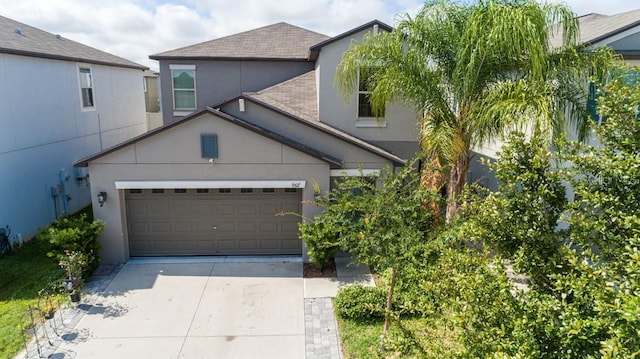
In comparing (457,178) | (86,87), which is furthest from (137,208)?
(457,178)

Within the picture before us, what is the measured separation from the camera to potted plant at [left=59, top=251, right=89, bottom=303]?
9.61m

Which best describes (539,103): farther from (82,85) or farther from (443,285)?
(82,85)

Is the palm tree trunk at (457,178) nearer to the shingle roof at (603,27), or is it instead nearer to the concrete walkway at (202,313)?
the concrete walkway at (202,313)

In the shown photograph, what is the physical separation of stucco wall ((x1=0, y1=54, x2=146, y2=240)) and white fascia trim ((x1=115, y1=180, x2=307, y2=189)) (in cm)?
453

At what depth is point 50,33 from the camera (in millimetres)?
18844

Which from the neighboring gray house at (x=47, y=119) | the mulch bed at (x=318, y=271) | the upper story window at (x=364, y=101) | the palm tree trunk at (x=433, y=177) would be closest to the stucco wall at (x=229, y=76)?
the neighboring gray house at (x=47, y=119)

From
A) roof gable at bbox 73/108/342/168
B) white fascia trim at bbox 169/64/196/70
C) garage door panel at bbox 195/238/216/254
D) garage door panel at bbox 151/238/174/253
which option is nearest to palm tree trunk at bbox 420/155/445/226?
roof gable at bbox 73/108/342/168

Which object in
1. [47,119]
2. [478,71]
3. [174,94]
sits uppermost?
[478,71]

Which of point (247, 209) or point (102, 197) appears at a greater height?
point (102, 197)

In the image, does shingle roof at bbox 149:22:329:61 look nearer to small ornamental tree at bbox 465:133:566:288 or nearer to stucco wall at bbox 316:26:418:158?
stucco wall at bbox 316:26:418:158

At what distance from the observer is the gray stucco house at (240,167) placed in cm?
1131

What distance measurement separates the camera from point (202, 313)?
937 centimetres

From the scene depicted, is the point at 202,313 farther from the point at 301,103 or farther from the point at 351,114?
the point at 301,103

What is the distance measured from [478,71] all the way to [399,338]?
646 cm
